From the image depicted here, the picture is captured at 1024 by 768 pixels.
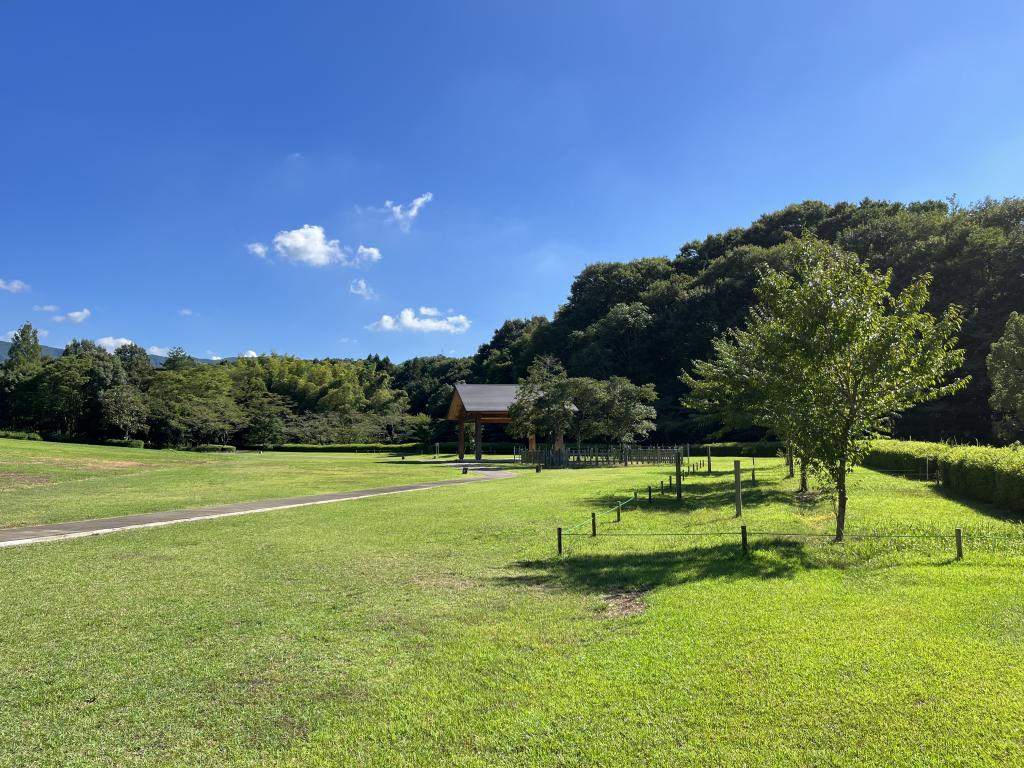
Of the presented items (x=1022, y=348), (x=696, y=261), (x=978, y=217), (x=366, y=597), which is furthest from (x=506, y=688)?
(x=696, y=261)

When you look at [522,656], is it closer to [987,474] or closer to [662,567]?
[662,567]

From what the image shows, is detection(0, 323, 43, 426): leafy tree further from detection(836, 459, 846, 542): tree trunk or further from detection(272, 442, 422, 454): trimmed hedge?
detection(836, 459, 846, 542): tree trunk

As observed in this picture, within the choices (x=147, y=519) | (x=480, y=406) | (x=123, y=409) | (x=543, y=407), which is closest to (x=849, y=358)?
(x=147, y=519)

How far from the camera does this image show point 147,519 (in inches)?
621

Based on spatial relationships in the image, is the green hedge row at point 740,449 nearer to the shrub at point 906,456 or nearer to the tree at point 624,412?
the tree at point 624,412

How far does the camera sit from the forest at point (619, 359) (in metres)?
45.8

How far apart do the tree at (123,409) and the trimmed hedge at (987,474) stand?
63.8 m

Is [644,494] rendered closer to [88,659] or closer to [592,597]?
[592,597]

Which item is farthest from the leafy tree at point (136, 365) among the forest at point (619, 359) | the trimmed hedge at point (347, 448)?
the trimmed hedge at point (347, 448)

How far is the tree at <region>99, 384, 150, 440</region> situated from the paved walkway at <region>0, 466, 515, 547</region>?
47.1 meters

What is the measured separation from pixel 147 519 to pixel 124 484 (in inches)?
448

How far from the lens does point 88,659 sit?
568 centimetres

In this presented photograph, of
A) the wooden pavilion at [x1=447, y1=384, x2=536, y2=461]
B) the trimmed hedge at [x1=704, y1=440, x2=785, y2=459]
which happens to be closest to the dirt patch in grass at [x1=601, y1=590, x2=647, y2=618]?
the wooden pavilion at [x1=447, y1=384, x2=536, y2=461]

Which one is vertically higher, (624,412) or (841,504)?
(624,412)
